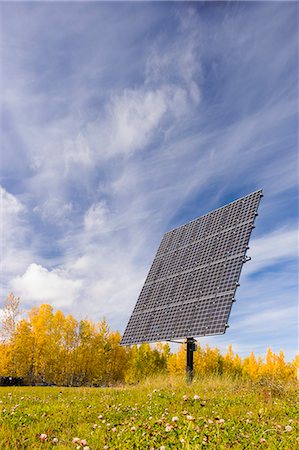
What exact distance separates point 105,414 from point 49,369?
4893 cm

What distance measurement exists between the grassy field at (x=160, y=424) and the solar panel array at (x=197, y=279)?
4.42 meters

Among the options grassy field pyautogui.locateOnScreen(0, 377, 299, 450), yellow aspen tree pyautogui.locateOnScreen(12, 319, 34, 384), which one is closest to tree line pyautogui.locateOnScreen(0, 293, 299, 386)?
yellow aspen tree pyautogui.locateOnScreen(12, 319, 34, 384)

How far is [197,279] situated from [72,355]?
40.5 metres

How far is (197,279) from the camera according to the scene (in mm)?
18359

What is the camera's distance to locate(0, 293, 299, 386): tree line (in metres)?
45.8

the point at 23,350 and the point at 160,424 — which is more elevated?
the point at 23,350

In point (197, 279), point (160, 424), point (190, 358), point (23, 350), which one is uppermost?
point (197, 279)

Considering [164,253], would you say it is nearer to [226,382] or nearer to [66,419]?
[226,382]

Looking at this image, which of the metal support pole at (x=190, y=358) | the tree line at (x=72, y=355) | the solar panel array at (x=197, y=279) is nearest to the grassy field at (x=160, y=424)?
the metal support pole at (x=190, y=358)

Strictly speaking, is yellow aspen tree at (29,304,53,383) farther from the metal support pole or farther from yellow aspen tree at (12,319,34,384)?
the metal support pole

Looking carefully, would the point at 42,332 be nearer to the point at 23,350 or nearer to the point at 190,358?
the point at 23,350

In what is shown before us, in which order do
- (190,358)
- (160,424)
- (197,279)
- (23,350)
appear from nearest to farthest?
(160,424)
(190,358)
(197,279)
(23,350)

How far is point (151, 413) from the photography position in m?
8.59

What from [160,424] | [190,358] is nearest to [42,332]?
[190,358]
